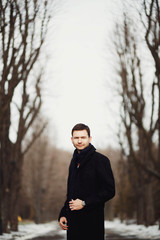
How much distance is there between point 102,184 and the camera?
359cm

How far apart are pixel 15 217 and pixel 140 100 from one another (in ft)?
28.8

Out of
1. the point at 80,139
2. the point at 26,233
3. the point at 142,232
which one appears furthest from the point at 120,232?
the point at 80,139

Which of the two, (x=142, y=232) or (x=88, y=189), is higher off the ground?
(x=88, y=189)

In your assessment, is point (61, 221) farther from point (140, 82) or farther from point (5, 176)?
point (140, 82)

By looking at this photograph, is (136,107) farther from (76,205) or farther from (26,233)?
(76,205)

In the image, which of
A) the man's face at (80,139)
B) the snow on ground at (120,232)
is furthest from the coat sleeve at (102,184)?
the snow on ground at (120,232)

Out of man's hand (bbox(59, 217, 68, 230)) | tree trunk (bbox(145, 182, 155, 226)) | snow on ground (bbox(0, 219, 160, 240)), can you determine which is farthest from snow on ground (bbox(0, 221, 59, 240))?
man's hand (bbox(59, 217, 68, 230))

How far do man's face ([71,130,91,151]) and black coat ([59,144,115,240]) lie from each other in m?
0.05

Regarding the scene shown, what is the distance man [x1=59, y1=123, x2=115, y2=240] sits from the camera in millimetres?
3557

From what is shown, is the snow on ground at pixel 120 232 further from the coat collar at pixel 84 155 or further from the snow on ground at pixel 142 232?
the coat collar at pixel 84 155

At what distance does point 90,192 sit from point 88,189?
0.11 ft

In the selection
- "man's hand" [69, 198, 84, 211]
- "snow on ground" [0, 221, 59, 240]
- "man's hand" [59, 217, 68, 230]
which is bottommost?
"snow on ground" [0, 221, 59, 240]

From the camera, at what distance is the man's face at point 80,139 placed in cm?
360

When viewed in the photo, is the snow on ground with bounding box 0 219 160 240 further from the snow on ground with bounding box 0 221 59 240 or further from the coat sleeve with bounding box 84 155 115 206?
the coat sleeve with bounding box 84 155 115 206
